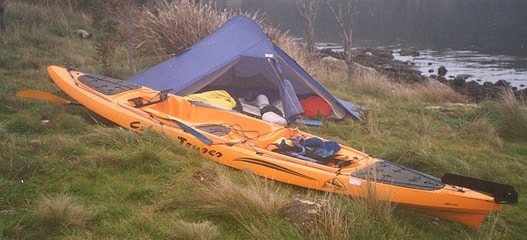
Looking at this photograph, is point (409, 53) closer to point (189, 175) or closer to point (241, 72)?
point (241, 72)

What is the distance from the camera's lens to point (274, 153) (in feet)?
16.5

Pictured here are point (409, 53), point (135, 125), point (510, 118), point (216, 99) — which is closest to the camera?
point (135, 125)

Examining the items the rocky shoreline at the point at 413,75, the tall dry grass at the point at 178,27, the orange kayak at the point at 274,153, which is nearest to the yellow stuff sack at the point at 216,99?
the orange kayak at the point at 274,153

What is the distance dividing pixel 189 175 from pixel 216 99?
8.61 ft

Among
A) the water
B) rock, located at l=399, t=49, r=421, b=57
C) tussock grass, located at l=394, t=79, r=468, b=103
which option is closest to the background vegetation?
tussock grass, located at l=394, t=79, r=468, b=103

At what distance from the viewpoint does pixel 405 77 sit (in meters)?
19.1

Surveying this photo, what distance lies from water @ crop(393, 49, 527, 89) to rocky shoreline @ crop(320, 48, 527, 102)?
46 cm

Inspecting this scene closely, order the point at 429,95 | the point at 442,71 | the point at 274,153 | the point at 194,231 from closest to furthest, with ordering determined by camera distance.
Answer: the point at 194,231 < the point at 274,153 < the point at 429,95 < the point at 442,71

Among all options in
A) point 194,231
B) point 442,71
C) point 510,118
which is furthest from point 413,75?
point 194,231

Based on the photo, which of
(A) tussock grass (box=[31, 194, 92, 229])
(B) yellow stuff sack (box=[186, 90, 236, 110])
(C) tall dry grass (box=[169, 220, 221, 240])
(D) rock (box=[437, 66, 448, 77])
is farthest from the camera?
(D) rock (box=[437, 66, 448, 77])

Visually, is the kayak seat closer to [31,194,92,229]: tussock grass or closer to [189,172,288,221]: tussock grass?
[189,172,288,221]: tussock grass

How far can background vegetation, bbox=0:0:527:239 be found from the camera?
3528 mm

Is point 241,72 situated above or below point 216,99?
above

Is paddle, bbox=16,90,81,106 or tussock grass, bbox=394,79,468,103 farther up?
paddle, bbox=16,90,81,106
